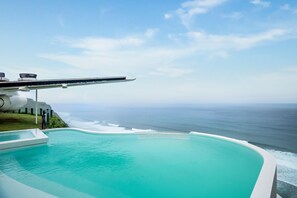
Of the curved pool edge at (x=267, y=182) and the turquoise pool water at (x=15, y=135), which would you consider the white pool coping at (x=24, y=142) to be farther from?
the curved pool edge at (x=267, y=182)

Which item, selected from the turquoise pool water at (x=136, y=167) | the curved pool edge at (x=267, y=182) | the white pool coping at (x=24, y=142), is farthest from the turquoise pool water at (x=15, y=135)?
the curved pool edge at (x=267, y=182)

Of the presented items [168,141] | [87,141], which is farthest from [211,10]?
[87,141]

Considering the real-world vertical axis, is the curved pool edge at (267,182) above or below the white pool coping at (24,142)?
above

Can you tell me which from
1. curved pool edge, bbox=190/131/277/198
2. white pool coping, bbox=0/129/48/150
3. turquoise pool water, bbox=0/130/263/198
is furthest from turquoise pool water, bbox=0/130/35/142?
curved pool edge, bbox=190/131/277/198

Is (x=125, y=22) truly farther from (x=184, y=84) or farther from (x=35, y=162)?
(x=184, y=84)

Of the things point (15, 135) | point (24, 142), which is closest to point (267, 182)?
point (24, 142)

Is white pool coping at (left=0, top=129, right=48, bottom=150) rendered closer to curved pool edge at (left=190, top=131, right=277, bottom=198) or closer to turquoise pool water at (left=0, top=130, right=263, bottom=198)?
turquoise pool water at (left=0, top=130, right=263, bottom=198)

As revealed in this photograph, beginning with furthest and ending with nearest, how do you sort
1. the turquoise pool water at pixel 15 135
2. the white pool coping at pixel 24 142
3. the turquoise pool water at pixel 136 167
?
the turquoise pool water at pixel 15 135 < the white pool coping at pixel 24 142 < the turquoise pool water at pixel 136 167

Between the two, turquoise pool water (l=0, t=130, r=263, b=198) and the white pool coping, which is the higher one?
the white pool coping

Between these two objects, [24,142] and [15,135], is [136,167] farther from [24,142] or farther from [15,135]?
[15,135]
